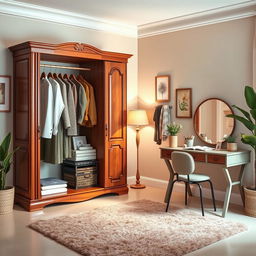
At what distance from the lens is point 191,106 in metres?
5.74

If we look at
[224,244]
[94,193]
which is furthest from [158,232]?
[94,193]

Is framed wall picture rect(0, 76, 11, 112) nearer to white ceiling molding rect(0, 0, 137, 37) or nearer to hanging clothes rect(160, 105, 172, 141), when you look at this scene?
white ceiling molding rect(0, 0, 137, 37)

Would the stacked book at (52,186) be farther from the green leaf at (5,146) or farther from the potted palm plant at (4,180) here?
the green leaf at (5,146)

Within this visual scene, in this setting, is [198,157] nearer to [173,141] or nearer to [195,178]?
[195,178]

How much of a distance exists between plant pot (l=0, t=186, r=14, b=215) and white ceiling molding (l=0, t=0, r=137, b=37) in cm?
237

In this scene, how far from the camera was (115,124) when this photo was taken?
5.66m

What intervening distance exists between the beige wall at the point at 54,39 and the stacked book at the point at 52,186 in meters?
0.53

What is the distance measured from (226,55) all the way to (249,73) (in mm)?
451

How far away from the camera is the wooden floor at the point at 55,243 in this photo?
3.47m

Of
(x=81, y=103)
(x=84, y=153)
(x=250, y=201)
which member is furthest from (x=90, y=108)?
(x=250, y=201)

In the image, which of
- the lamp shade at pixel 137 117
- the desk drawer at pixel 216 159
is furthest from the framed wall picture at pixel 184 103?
the desk drawer at pixel 216 159

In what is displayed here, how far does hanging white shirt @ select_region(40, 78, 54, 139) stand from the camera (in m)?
4.89

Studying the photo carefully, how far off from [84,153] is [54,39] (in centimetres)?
174

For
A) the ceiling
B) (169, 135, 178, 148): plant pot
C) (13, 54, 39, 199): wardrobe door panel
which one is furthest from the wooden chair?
the ceiling
